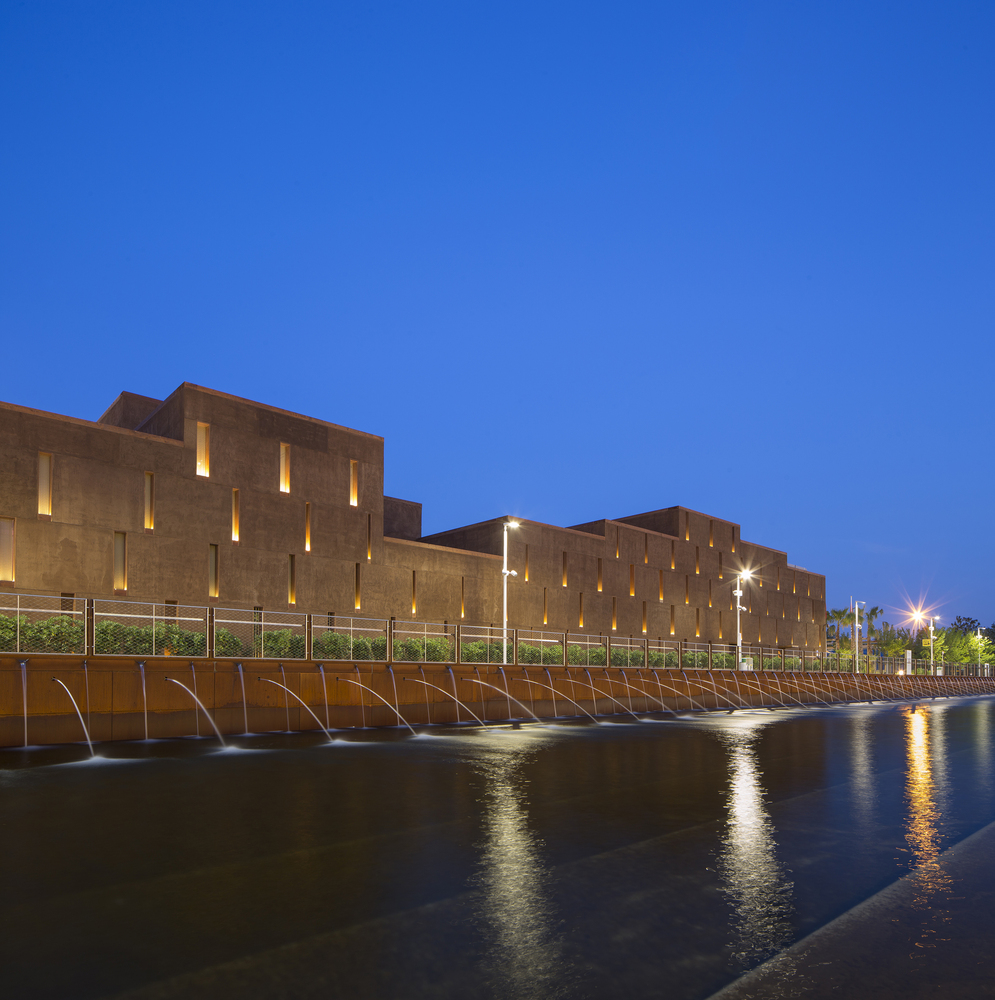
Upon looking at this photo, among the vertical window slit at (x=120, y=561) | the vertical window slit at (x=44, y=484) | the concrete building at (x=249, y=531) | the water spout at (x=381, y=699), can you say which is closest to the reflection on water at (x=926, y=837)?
the water spout at (x=381, y=699)

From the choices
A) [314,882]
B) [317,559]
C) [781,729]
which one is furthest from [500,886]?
[317,559]

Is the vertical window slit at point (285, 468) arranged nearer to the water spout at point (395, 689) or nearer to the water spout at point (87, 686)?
the water spout at point (395, 689)

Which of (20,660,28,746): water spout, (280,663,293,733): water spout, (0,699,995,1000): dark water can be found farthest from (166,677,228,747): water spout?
(0,699,995,1000): dark water

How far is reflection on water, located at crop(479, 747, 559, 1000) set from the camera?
450cm

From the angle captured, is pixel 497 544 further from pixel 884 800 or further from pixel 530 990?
pixel 530 990

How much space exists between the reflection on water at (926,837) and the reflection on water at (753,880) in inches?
31.5

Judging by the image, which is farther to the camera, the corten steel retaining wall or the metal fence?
the metal fence

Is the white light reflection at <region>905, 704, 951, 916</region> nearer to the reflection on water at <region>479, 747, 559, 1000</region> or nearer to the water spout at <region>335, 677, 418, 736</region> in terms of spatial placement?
the reflection on water at <region>479, 747, 559, 1000</region>

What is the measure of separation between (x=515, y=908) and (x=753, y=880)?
1.93 meters

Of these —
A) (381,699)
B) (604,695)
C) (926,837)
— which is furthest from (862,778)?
A: (604,695)

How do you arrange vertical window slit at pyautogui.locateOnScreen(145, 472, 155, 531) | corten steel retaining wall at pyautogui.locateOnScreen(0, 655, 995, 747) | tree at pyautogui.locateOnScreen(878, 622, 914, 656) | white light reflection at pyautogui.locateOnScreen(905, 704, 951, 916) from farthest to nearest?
tree at pyautogui.locateOnScreen(878, 622, 914, 656) → vertical window slit at pyautogui.locateOnScreen(145, 472, 155, 531) → corten steel retaining wall at pyautogui.locateOnScreen(0, 655, 995, 747) → white light reflection at pyautogui.locateOnScreen(905, 704, 951, 916)

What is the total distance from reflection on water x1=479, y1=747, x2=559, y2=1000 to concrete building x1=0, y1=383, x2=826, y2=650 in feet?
88.7

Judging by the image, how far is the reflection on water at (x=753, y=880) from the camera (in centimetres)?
514

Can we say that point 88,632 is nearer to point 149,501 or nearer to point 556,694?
point 556,694
